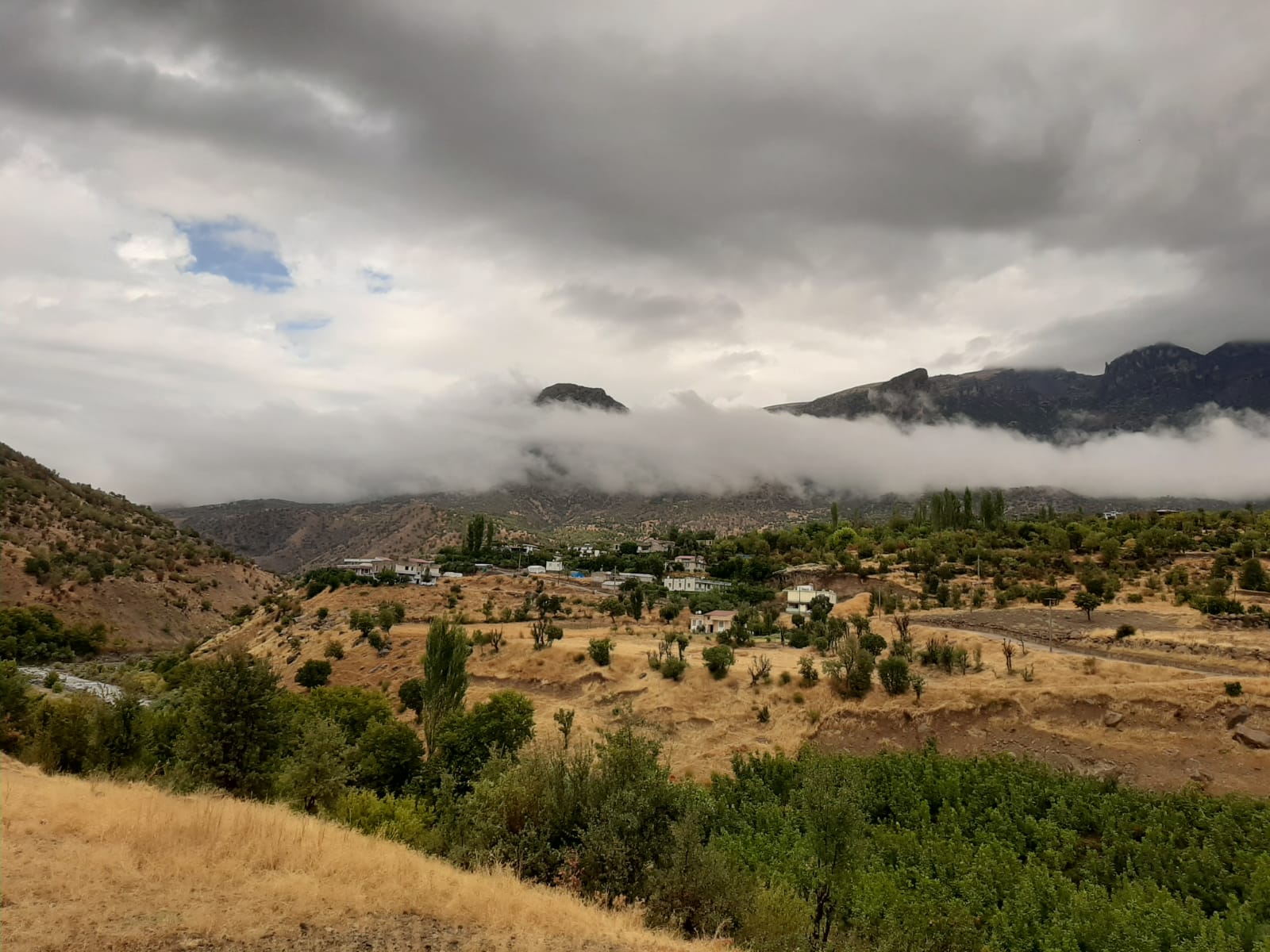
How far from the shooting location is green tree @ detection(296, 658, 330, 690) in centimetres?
4866

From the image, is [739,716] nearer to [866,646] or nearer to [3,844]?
[866,646]

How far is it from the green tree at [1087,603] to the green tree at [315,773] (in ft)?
167

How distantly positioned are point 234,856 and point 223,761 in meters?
11.7

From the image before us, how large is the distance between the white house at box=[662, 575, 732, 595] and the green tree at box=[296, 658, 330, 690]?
44.7 meters

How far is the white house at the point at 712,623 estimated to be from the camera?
200ft

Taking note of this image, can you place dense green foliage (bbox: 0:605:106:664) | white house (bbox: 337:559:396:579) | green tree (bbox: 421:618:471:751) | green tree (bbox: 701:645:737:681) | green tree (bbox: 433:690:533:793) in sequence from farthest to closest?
white house (bbox: 337:559:396:579), dense green foliage (bbox: 0:605:106:664), green tree (bbox: 701:645:737:681), green tree (bbox: 421:618:471:751), green tree (bbox: 433:690:533:793)

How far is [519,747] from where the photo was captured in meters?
31.3

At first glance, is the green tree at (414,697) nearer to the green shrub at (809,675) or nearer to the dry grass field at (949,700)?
the dry grass field at (949,700)

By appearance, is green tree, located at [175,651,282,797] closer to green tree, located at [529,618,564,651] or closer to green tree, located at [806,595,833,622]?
green tree, located at [529,618,564,651]

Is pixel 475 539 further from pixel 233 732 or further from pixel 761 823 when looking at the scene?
pixel 761 823

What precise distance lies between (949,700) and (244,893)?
3398 centimetres

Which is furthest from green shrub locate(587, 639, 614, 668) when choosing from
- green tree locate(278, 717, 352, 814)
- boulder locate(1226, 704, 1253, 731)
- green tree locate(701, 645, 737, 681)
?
boulder locate(1226, 704, 1253, 731)

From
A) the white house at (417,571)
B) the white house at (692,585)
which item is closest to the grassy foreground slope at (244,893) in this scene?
the white house at (692,585)

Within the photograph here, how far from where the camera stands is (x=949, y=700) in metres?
36.3
